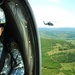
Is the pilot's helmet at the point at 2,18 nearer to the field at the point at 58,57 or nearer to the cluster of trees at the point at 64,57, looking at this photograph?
the field at the point at 58,57

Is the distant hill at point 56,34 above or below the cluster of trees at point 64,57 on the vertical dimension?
below

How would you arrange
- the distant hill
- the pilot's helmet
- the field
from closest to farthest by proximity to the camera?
the pilot's helmet
the field
the distant hill

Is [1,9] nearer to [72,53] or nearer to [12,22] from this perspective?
[12,22]

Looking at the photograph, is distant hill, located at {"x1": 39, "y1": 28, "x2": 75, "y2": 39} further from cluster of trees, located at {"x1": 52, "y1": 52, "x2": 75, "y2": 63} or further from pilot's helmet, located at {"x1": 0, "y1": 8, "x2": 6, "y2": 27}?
pilot's helmet, located at {"x1": 0, "y1": 8, "x2": 6, "y2": 27}

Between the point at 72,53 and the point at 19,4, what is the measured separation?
190ft

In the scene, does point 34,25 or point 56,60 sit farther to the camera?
point 56,60

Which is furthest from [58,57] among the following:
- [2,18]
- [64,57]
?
[2,18]

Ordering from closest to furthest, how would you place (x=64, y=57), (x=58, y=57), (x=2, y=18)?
(x=2, y=18), (x=64, y=57), (x=58, y=57)

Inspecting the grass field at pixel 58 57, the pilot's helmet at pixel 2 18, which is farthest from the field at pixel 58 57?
the pilot's helmet at pixel 2 18

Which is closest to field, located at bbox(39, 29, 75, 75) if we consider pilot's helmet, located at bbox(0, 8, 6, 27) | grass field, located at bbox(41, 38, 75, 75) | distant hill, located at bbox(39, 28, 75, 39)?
grass field, located at bbox(41, 38, 75, 75)

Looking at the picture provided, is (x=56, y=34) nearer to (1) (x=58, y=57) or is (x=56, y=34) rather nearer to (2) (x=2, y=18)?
(1) (x=58, y=57)

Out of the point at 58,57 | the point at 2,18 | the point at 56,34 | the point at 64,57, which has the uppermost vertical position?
the point at 2,18

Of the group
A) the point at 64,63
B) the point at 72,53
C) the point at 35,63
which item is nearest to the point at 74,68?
the point at 64,63

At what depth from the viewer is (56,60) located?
58500 mm
